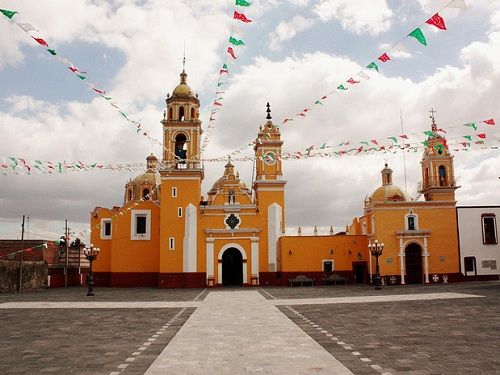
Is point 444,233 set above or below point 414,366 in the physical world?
above

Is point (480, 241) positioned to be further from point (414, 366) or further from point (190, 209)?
point (414, 366)

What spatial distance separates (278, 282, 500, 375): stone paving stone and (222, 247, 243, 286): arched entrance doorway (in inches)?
739

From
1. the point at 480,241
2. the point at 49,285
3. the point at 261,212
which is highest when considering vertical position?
the point at 261,212

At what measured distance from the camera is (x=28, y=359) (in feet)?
30.3

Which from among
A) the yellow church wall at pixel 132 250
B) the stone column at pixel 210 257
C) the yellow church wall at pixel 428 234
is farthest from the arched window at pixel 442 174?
the yellow church wall at pixel 132 250

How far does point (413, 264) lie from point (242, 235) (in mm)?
13398

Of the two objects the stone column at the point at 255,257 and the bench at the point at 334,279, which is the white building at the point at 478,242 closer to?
the bench at the point at 334,279

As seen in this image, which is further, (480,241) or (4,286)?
(480,241)

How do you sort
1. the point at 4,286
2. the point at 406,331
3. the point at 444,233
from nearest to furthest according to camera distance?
the point at 406,331, the point at 4,286, the point at 444,233

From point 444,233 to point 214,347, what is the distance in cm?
3094

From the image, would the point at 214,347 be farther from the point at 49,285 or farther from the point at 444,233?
the point at 49,285

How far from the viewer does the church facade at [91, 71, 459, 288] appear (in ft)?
119

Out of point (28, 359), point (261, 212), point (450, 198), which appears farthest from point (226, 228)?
point (28, 359)

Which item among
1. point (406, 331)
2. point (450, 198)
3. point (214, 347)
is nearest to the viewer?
point (214, 347)
